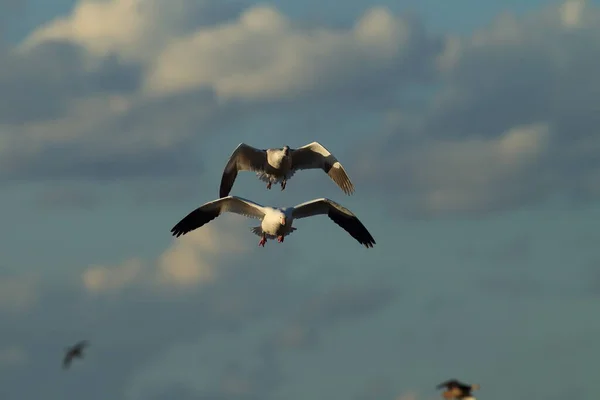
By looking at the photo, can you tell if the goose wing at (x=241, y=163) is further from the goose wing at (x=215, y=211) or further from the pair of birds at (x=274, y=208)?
the goose wing at (x=215, y=211)

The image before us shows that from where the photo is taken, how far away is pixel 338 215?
4944 cm

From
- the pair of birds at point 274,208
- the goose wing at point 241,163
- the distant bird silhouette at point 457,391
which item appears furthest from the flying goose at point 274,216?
the distant bird silhouette at point 457,391

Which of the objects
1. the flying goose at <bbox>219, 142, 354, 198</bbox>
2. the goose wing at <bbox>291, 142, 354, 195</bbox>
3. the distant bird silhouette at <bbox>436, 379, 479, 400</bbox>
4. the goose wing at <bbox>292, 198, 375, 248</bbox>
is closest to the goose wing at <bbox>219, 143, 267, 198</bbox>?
the flying goose at <bbox>219, 142, 354, 198</bbox>

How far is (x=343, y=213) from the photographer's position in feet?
162

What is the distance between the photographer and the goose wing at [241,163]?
50.2m

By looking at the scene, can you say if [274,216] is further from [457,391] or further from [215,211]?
[457,391]

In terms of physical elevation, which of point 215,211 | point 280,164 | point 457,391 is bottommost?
point 457,391

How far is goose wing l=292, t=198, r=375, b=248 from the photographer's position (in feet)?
159

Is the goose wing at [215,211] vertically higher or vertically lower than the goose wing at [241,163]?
lower

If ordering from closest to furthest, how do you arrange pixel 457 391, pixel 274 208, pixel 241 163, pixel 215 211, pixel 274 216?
pixel 457 391, pixel 274 216, pixel 274 208, pixel 215 211, pixel 241 163

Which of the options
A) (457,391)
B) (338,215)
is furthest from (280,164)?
(457,391)

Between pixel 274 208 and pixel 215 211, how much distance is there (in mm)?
2935

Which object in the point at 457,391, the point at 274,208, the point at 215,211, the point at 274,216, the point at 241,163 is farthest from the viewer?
the point at 241,163

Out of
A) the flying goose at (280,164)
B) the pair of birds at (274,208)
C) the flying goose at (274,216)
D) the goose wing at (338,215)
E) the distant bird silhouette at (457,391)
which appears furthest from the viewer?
the flying goose at (280,164)
